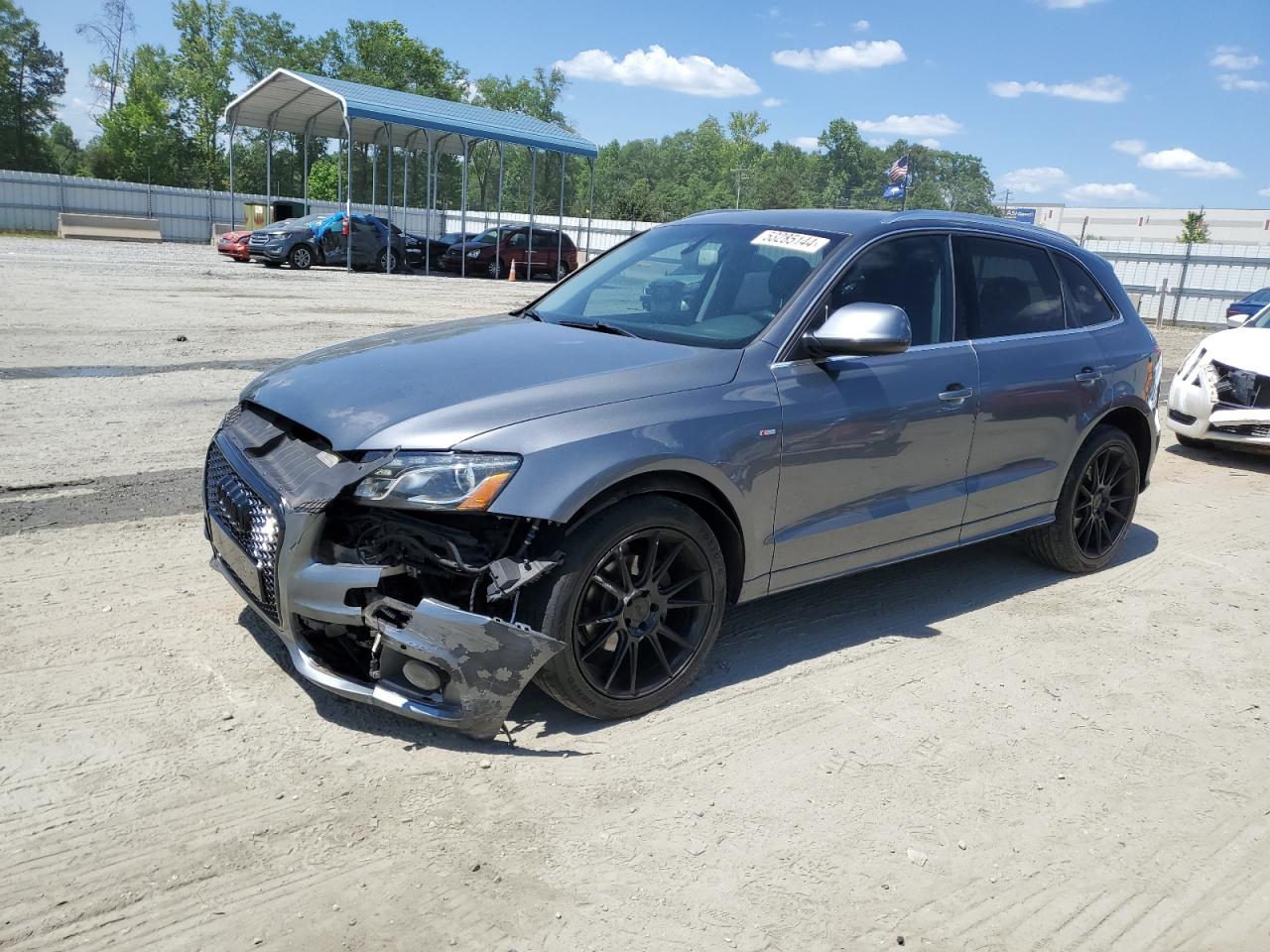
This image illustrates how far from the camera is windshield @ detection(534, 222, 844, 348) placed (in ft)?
13.5

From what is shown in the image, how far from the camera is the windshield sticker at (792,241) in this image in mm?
4309

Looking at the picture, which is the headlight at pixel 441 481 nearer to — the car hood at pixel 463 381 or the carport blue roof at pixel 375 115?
the car hood at pixel 463 381

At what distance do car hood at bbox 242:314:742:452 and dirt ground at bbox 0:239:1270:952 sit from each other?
1.02 metres

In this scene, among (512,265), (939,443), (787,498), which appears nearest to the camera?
(787,498)

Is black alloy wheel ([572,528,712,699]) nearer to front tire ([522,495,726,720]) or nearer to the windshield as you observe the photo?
front tire ([522,495,726,720])

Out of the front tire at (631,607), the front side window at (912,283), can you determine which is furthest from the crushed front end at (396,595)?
the front side window at (912,283)

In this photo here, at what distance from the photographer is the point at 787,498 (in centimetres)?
390

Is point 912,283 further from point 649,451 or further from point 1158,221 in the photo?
point 1158,221

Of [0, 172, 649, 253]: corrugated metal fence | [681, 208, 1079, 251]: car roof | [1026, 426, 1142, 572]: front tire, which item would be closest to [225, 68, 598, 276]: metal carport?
[0, 172, 649, 253]: corrugated metal fence

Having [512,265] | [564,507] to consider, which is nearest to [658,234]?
[564,507]

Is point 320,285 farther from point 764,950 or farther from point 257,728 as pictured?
point 764,950

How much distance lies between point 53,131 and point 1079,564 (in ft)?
285

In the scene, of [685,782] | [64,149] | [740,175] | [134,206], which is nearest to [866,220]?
[685,782]

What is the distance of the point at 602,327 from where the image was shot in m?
4.29
